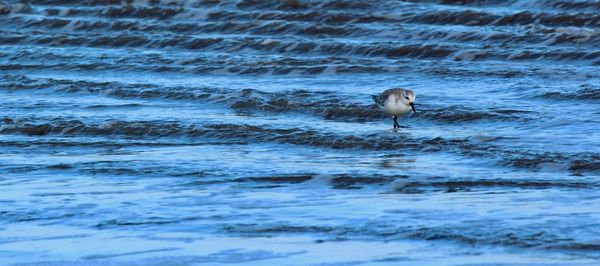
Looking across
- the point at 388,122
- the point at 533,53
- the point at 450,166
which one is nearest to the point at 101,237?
the point at 450,166

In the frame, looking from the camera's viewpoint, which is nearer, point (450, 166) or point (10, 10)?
point (450, 166)

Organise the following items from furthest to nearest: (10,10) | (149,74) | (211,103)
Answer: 1. (10,10)
2. (149,74)
3. (211,103)

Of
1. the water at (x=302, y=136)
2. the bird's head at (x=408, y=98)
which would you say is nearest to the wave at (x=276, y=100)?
the water at (x=302, y=136)

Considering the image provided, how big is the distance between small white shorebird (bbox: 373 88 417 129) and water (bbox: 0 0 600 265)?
0.13 meters

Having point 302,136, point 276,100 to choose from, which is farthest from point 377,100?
point 302,136

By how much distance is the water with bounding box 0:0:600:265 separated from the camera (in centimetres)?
678

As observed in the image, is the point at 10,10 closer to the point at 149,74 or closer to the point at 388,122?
the point at 149,74

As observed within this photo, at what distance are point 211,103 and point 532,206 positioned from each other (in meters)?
5.63

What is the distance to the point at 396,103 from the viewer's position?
11086 mm

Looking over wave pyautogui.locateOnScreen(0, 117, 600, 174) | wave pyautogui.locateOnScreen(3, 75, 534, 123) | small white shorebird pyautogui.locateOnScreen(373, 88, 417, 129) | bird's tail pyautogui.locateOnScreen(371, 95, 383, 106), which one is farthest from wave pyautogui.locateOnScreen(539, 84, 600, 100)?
wave pyautogui.locateOnScreen(0, 117, 600, 174)

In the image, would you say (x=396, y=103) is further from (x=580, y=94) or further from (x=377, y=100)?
(x=580, y=94)

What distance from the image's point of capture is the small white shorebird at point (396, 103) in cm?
1105

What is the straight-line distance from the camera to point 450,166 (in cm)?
895

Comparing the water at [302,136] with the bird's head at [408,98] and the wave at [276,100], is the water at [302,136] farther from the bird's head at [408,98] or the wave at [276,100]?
the bird's head at [408,98]
